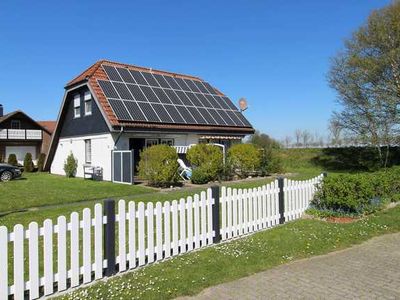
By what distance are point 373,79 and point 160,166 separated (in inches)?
627

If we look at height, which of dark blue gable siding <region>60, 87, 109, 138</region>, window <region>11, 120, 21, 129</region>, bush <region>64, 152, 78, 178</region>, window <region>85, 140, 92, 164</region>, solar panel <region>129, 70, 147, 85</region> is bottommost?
bush <region>64, 152, 78, 178</region>

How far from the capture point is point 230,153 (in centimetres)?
2120

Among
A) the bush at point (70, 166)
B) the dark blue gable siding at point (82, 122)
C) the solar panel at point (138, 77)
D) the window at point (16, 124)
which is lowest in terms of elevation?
the bush at point (70, 166)

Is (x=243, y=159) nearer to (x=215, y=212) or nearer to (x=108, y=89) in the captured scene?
(x=108, y=89)

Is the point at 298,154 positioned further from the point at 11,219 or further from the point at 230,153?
the point at 11,219

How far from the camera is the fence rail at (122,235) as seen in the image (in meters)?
4.61

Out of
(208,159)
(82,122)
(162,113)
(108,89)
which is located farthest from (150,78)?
(208,159)

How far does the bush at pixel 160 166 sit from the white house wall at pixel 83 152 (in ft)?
12.9

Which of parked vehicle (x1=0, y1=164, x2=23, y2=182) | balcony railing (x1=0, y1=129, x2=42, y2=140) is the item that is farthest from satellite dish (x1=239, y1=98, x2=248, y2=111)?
balcony railing (x1=0, y1=129, x2=42, y2=140)

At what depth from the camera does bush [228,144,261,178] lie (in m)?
20.7

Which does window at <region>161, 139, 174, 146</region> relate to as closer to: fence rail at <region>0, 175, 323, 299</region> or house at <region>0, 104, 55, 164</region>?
fence rail at <region>0, 175, 323, 299</region>

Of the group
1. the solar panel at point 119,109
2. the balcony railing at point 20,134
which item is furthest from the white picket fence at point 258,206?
the balcony railing at point 20,134

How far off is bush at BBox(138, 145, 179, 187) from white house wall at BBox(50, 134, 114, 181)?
3.94 metres

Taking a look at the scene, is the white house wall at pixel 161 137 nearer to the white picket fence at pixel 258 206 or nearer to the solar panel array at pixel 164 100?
the solar panel array at pixel 164 100
